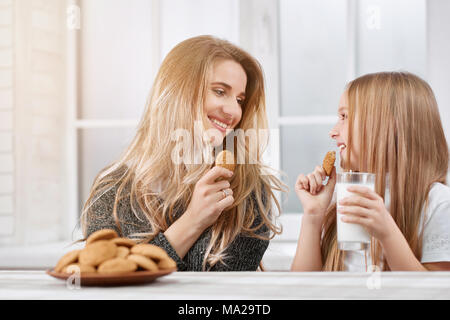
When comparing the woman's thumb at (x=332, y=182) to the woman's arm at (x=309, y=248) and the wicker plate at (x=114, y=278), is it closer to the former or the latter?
the woman's arm at (x=309, y=248)

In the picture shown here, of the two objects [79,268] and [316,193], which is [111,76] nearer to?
[316,193]

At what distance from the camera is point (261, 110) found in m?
1.40

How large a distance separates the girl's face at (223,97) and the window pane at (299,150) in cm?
30

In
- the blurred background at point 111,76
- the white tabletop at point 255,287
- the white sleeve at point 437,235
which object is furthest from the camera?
the blurred background at point 111,76

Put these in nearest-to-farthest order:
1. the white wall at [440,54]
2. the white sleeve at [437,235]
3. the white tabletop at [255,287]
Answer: the white tabletop at [255,287], the white sleeve at [437,235], the white wall at [440,54]

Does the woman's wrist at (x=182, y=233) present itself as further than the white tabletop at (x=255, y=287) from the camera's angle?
Yes

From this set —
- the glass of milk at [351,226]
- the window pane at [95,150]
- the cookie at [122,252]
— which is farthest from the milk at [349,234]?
the window pane at [95,150]

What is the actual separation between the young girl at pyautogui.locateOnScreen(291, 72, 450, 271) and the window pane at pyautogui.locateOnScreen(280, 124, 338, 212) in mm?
302

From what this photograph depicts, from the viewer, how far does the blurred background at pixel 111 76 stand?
5.16ft

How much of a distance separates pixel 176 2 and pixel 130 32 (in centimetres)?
20

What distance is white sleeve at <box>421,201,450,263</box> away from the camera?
1.03 metres

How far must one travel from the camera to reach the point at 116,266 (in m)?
0.58
